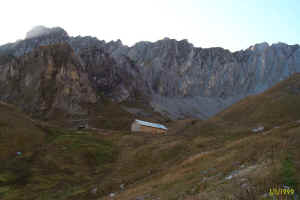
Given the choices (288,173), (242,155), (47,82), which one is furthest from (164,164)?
(47,82)

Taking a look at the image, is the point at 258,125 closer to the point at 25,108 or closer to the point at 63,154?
the point at 63,154

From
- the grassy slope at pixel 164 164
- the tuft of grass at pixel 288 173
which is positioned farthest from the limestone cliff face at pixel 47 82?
the tuft of grass at pixel 288 173

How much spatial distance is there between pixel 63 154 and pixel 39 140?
9471 millimetres

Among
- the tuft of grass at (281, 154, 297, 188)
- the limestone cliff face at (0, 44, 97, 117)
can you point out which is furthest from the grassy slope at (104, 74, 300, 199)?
the limestone cliff face at (0, 44, 97, 117)

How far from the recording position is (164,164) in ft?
133

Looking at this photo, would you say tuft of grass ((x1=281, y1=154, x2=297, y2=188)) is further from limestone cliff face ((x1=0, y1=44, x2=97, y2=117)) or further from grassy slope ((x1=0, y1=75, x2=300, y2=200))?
limestone cliff face ((x1=0, y1=44, x2=97, y2=117))

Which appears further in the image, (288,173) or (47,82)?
(47,82)

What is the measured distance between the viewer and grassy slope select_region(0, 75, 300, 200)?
15031 mm

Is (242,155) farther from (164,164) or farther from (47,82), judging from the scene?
(47,82)

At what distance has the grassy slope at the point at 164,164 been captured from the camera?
49.3 ft

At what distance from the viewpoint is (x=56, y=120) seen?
140625mm

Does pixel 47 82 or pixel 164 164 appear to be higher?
pixel 47 82

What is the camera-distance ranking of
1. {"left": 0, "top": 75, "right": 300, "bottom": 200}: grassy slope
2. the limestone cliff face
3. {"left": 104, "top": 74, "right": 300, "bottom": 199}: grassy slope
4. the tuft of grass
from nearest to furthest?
the tuft of grass < {"left": 104, "top": 74, "right": 300, "bottom": 199}: grassy slope < {"left": 0, "top": 75, "right": 300, "bottom": 200}: grassy slope < the limestone cliff face

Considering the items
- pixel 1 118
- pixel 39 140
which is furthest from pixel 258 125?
pixel 1 118
